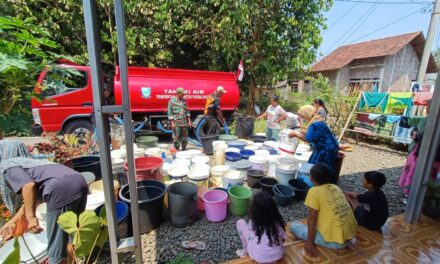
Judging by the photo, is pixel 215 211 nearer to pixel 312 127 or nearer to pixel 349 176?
pixel 312 127

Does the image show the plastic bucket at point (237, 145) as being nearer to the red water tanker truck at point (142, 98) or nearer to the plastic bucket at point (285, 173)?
the plastic bucket at point (285, 173)

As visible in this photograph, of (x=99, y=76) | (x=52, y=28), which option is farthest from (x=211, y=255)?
(x=52, y=28)

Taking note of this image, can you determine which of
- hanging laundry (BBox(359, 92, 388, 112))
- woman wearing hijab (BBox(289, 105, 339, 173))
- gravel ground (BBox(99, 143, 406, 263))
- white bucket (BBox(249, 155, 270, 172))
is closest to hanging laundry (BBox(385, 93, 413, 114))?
hanging laundry (BBox(359, 92, 388, 112))

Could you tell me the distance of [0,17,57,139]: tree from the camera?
179 cm

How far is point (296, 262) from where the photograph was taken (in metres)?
2.08

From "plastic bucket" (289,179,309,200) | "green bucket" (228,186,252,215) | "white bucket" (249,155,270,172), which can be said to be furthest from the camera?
"white bucket" (249,155,270,172)

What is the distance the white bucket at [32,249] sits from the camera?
1833 millimetres

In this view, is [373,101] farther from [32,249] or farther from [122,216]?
[32,249]

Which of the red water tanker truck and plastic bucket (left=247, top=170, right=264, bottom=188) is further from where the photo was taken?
the red water tanker truck

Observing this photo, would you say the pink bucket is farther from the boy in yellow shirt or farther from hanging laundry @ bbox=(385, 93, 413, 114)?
hanging laundry @ bbox=(385, 93, 413, 114)

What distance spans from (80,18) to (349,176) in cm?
974

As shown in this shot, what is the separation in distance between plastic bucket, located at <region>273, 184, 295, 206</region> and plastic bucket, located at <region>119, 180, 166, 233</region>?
1704 millimetres

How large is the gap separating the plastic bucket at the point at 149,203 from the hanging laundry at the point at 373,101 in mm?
7176

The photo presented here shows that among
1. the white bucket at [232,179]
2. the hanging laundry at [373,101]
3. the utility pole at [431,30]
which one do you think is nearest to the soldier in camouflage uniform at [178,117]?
the white bucket at [232,179]
